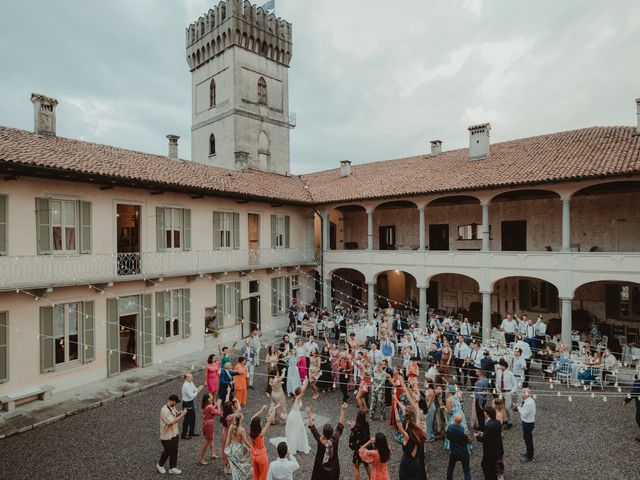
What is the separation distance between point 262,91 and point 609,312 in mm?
27903

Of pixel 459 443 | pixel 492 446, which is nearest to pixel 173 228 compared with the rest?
pixel 459 443

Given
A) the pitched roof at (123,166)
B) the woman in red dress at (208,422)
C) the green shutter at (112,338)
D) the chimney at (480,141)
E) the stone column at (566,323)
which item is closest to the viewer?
the woman in red dress at (208,422)

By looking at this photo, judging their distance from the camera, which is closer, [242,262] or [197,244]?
[197,244]

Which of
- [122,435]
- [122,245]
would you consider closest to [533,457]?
[122,435]

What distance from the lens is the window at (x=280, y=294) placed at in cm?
2136

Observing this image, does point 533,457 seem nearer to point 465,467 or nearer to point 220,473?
point 465,467

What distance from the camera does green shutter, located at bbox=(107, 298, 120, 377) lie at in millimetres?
13664

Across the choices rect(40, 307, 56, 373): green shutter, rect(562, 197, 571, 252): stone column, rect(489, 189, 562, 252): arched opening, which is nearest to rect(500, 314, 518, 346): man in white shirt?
rect(562, 197, 571, 252): stone column

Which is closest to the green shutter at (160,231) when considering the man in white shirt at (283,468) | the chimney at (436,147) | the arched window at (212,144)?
the man in white shirt at (283,468)

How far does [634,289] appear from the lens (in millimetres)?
18078

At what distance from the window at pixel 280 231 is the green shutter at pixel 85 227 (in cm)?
973

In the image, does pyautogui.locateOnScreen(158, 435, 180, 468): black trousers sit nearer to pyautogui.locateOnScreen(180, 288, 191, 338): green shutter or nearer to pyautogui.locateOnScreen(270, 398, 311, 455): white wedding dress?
pyautogui.locateOnScreen(270, 398, 311, 455): white wedding dress

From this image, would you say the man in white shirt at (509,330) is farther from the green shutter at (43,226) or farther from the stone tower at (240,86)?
the stone tower at (240,86)

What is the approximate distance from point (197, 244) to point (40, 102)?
7.86 meters
